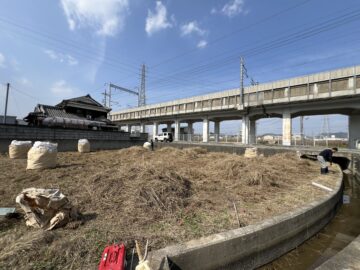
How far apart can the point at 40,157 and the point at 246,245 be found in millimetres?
7146

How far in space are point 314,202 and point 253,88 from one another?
75.6 feet

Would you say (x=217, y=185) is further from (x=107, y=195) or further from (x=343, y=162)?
(x=343, y=162)

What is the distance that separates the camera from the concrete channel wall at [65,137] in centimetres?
1337

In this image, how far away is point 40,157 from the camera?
6.77 metres

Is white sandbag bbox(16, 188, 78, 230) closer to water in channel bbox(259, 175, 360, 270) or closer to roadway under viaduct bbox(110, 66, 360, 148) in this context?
water in channel bbox(259, 175, 360, 270)

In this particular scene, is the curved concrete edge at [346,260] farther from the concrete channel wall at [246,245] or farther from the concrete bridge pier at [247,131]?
the concrete bridge pier at [247,131]

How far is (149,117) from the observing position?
139ft

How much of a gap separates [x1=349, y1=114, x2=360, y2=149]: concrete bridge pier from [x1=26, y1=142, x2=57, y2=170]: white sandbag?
2700cm

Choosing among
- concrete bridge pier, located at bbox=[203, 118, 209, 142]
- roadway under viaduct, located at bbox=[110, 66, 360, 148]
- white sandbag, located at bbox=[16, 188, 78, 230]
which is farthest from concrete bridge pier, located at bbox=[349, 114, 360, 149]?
white sandbag, located at bbox=[16, 188, 78, 230]

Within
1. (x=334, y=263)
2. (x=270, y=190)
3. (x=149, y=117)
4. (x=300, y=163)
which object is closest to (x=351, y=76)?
(x=300, y=163)

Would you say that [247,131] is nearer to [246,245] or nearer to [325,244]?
[325,244]

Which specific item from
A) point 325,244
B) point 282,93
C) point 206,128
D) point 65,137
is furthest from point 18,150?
point 206,128

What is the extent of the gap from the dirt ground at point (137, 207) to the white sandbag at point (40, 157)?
0.49 m

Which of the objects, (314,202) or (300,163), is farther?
(300,163)
